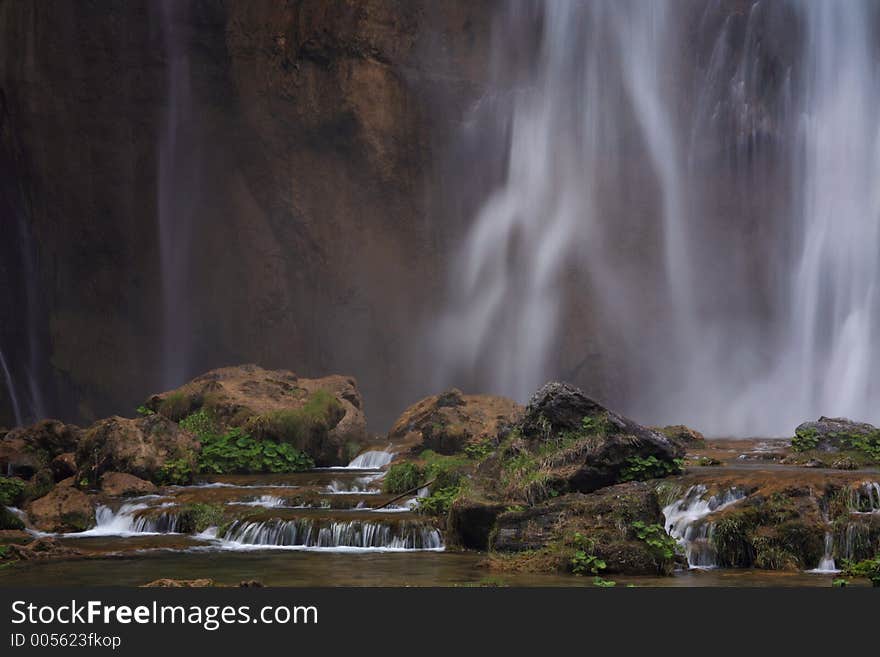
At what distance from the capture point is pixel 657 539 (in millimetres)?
11961

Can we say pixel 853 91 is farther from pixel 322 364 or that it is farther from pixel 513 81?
pixel 322 364

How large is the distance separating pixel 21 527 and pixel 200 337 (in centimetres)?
2109

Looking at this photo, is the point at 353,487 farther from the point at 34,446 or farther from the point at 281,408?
the point at 34,446

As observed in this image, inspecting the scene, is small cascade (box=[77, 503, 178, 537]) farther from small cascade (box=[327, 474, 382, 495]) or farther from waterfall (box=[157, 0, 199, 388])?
waterfall (box=[157, 0, 199, 388])

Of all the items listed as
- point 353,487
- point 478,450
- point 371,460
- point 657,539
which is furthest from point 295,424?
point 657,539

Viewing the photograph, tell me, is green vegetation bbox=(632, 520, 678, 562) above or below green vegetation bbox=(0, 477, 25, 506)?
below

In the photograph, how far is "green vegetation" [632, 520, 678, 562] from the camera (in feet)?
38.8

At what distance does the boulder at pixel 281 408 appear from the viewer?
79.0ft

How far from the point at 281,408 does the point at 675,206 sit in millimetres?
19669

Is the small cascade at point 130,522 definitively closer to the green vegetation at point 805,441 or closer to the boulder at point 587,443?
the boulder at point 587,443

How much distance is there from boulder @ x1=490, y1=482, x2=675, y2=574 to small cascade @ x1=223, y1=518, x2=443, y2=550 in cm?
189

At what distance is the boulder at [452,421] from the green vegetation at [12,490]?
8.62m

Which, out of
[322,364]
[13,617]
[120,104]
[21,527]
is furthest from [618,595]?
[120,104]

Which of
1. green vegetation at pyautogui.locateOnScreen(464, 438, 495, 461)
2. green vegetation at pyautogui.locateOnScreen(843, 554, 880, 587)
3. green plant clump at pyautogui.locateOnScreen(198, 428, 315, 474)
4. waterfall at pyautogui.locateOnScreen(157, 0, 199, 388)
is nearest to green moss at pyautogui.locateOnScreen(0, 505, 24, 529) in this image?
green plant clump at pyautogui.locateOnScreen(198, 428, 315, 474)
